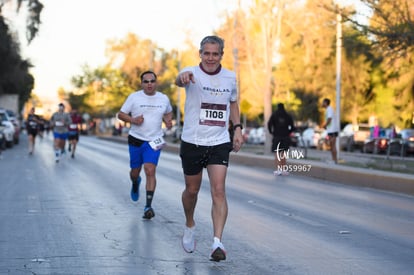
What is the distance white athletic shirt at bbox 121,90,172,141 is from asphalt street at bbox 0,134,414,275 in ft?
3.79

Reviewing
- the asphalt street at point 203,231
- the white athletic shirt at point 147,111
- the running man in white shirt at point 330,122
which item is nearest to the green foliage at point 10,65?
the running man in white shirt at point 330,122

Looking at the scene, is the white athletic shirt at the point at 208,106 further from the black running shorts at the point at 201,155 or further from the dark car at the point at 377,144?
the dark car at the point at 377,144

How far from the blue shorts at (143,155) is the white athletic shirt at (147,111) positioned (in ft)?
0.45

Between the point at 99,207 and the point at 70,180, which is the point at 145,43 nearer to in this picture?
the point at 70,180

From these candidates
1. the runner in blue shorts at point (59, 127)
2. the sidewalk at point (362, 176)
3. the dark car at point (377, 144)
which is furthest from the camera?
the dark car at point (377, 144)

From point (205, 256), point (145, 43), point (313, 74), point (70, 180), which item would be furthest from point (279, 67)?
point (205, 256)

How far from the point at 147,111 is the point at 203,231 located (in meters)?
2.39

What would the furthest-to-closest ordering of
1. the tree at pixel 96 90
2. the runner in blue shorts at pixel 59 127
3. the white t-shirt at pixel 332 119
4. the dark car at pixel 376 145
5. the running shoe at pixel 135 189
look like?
the tree at pixel 96 90
the dark car at pixel 376 145
the runner in blue shorts at pixel 59 127
the white t-shirt at pixel 332 119
the running shoe at pixel 135 189

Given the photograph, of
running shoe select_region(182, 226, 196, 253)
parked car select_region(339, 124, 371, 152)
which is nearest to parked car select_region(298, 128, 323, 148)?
parked car select_region(339, 124, 371, 152)

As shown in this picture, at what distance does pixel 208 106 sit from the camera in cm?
749

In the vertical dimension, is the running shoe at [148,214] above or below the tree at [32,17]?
below

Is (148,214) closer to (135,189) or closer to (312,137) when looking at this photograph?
(135,189)

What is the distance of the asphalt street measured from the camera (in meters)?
A: 7.32

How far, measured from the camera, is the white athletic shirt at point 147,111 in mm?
11109
